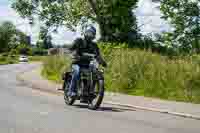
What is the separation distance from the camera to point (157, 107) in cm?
1353

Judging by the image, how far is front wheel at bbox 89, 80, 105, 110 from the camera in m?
13.1

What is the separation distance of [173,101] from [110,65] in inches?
242

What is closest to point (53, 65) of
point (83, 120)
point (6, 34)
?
point (83, 120)

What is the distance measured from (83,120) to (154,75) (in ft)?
24.1

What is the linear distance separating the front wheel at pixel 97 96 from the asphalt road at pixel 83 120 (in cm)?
18

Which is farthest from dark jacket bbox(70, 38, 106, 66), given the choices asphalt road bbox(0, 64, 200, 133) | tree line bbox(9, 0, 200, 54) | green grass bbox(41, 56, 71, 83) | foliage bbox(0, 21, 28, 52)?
foliage bbox(0, 21, 28, 52)

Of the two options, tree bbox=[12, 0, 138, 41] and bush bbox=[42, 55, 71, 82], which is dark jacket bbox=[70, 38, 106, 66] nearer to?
bush bbox=[42, 55, 71, 82]

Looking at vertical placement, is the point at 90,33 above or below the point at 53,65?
above

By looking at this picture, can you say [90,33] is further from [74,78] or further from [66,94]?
[66,94]

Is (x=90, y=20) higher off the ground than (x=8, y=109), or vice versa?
(x=90, y=20)

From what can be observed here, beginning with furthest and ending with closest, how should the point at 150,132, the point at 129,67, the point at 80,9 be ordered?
the point at 80,9
the point at 129,67
the point at 150,132

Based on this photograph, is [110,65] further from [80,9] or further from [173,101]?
[80,9]

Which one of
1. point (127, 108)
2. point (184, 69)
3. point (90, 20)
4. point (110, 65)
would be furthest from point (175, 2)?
point (127, 108)

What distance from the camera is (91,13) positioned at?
40812mm
